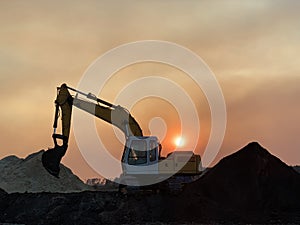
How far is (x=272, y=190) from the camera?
3105 cm

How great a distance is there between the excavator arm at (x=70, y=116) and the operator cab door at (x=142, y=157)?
1660 mm

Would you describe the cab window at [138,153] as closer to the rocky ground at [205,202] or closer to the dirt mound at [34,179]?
the rocky ground at [205,202]

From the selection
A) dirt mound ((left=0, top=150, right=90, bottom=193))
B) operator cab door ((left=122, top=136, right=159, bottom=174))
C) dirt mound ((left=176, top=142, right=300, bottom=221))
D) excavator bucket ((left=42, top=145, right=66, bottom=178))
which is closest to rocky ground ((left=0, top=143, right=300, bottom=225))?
dirt mound ((left=176, top=142, right=300, bottom=221))

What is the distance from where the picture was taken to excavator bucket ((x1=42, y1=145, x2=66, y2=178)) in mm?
29234

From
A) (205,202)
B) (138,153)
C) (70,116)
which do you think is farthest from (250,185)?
(70,116)

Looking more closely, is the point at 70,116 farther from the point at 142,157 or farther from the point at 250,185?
the point at 250,185

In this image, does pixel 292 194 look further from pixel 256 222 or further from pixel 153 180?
pixel 153 180

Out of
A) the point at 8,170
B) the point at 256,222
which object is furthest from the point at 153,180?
the point at 8,170

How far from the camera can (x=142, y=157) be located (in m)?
29.1

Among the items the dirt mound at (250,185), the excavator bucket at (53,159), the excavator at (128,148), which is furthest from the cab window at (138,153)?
the excavator bucket at (53,159)

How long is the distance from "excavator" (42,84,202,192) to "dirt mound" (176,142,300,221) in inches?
69.9

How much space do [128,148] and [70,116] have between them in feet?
13.4

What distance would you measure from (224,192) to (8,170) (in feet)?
88.1

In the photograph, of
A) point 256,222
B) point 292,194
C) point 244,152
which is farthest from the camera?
point 244,152
